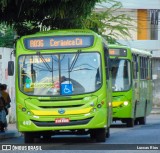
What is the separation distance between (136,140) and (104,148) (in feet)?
10.8

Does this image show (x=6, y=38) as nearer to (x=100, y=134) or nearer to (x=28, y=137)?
(x=28, y=137)

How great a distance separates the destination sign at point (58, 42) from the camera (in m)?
24.0

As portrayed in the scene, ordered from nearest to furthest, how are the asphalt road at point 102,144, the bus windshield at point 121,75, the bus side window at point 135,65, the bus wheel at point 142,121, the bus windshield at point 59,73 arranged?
the asphalt road at point 102,144 < the bus windshield at point 59,73 < the bus windshield at point 121,75 < the bus side window at point 135,65 < the bus wheel at point 142,121

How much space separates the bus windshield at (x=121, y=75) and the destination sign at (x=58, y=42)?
9.70m

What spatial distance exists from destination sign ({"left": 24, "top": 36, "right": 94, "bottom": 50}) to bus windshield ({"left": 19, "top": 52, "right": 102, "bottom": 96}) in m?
0.25

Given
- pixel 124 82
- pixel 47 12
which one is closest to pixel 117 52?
pixel 124 82

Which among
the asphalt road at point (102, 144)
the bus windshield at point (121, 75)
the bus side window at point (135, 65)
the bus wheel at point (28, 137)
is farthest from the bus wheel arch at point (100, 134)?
the bus side window at point (135, 65)

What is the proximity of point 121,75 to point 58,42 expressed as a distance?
10.2 m

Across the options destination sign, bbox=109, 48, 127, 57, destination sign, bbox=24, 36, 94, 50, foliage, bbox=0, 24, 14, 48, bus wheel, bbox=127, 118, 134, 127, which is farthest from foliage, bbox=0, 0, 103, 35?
foliage, bbox=0, 24, 14, 48

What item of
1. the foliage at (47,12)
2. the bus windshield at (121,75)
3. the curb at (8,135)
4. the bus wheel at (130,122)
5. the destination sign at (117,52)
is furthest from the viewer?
the bus wheel at (130,122)

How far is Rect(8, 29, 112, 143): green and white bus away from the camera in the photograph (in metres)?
23.4

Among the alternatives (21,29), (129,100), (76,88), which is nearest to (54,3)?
(76,88)

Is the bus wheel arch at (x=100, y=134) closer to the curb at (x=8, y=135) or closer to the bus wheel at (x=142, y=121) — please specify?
the curb at (x=8, y=135)

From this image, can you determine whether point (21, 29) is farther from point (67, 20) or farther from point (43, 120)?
point (43, 120)
